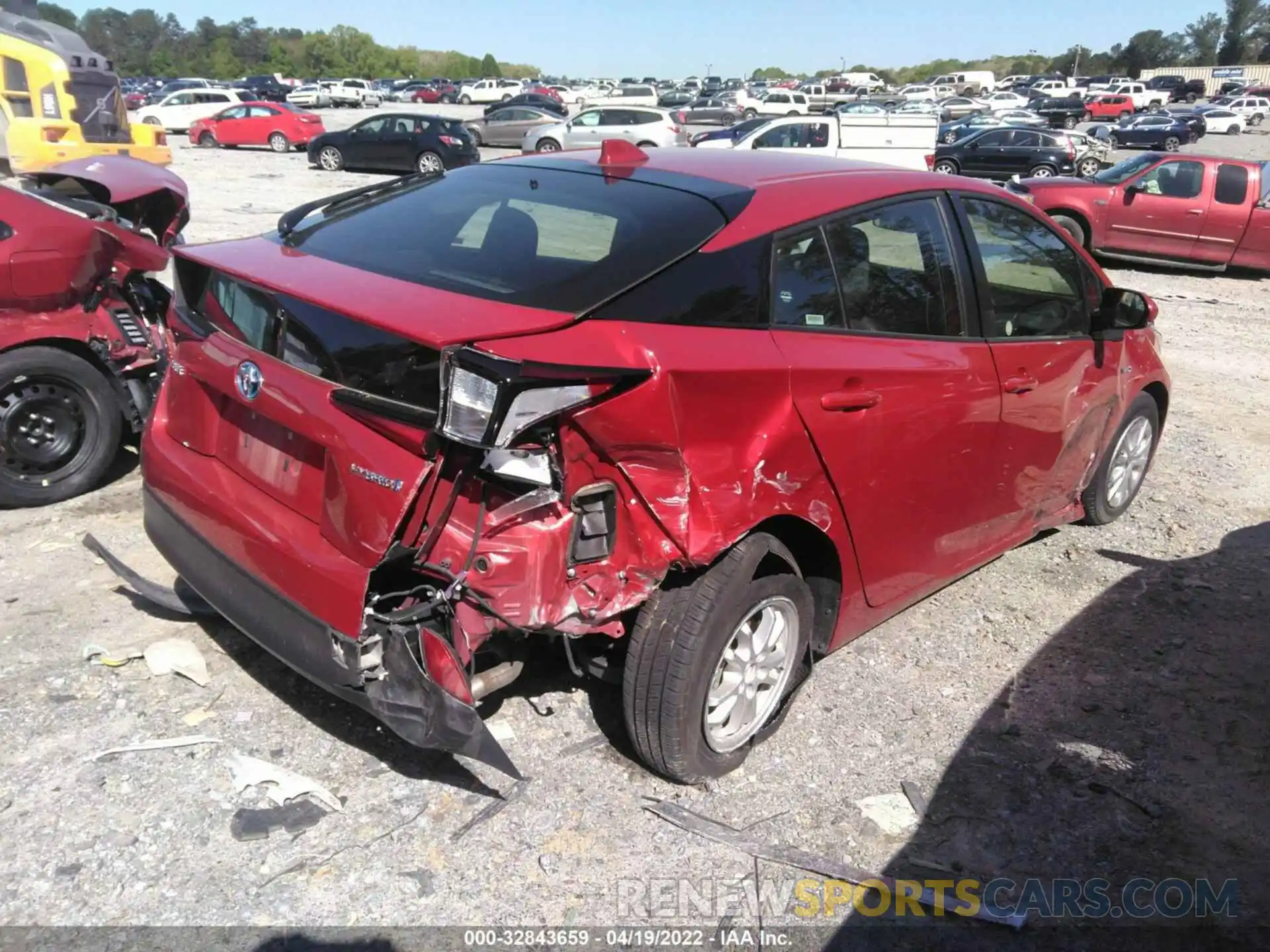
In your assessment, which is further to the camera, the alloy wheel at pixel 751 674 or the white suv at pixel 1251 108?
the white suv at pixel 1251 108

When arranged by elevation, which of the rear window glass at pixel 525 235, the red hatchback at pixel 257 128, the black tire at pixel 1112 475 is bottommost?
the black tire at pixel 1112 475

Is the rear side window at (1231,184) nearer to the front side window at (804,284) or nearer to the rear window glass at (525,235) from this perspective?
the front side window at (804,284)

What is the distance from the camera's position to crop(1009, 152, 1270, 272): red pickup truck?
13.5 meters

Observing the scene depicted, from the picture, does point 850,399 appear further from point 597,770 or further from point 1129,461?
point 1129,461

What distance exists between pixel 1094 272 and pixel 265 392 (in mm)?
3555

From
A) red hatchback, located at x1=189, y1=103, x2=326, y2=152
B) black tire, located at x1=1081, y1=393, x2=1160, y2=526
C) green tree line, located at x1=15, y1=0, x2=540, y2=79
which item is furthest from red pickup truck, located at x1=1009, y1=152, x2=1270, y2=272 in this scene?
green tree line, located at x1=15, y1=0, x2=540, y2=79

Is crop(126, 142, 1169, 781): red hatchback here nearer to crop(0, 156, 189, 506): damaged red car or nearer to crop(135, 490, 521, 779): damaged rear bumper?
crop(135, 490, 521, 779): damaged rear bumper

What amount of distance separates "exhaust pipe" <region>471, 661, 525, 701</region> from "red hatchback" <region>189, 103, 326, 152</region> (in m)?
30.0

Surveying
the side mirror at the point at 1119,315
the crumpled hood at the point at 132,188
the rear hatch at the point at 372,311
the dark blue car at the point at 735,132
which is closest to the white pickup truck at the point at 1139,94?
the dark blue car at the point at 735,132

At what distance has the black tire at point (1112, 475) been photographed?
4.81m

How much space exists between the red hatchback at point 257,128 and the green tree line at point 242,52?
67681mm

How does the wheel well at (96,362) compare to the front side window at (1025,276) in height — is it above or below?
below

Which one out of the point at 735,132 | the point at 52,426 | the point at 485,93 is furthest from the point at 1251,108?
the point at 52,426

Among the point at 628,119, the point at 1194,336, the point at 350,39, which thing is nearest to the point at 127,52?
the point at 350,39
